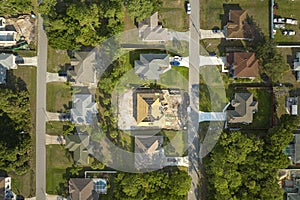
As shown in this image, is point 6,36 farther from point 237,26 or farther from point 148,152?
point 237,26

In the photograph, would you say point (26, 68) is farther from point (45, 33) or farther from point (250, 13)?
point (250, 13)

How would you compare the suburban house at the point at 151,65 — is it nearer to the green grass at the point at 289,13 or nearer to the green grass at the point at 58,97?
the green grass at the point at 58,97

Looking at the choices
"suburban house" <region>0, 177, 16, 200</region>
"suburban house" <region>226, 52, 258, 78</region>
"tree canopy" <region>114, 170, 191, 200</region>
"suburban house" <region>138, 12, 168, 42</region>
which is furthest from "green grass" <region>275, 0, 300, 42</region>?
"suburban house" <region>0, 177, 16, 200</region>

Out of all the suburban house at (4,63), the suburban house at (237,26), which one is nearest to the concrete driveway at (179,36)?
the suburban house at (237,26)

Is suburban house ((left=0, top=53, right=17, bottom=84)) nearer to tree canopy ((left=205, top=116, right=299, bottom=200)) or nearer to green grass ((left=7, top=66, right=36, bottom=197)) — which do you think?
green grass ((left=7, top=66, right=36, bottom=197))

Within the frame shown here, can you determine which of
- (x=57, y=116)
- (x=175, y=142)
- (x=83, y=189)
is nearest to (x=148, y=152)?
(x=175, y=142)

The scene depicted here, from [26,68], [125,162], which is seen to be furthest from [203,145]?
[26,68]
